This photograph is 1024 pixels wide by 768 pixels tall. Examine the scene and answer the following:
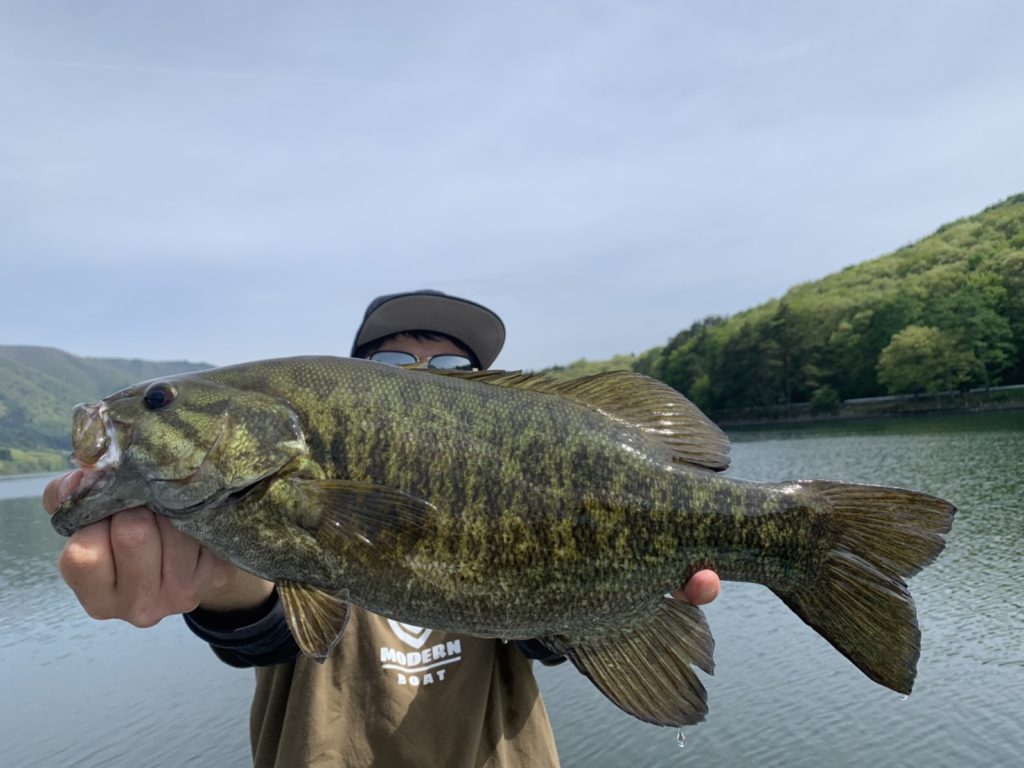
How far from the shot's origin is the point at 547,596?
9.39ft

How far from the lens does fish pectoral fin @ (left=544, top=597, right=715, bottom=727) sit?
3.00m

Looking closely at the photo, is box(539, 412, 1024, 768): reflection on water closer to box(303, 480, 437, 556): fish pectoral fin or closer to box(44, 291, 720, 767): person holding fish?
box(44, 291, 720, 767): person holding fish

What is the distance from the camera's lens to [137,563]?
2.77 meters

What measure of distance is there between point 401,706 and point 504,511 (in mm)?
1866

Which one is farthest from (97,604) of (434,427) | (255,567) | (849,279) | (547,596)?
(849,279)

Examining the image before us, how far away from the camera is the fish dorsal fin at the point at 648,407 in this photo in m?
3.20

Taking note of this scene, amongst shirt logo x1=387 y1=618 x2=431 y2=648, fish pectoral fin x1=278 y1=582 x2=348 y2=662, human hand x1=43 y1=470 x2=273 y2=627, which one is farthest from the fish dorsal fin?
shirt logo x1=387 y1=618 x2=431 y2=648

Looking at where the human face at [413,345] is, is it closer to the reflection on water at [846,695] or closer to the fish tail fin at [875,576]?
the fish tail fin at [875,576]

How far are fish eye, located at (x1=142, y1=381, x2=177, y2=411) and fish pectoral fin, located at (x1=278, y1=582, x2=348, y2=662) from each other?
89 cm

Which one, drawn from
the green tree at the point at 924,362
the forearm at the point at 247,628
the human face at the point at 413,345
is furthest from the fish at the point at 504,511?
the green tree at the point at 924,362

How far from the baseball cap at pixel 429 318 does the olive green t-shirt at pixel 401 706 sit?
203cm

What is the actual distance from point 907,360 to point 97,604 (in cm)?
8673

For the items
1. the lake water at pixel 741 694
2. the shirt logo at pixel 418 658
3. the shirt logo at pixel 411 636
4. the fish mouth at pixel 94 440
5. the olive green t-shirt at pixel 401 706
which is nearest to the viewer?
the fish mouth at pixel 94 440

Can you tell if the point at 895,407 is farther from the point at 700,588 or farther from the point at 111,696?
the point at 700,588
